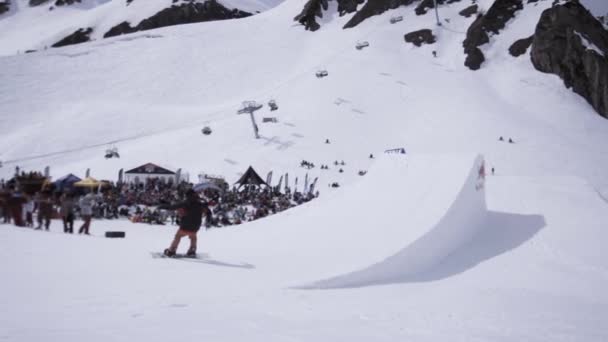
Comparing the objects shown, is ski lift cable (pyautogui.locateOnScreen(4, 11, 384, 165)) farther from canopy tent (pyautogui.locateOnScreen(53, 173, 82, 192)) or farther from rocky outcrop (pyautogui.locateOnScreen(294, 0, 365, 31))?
canopy tent (pyautogui.locateOnScreen(53, 173, 82, 192))

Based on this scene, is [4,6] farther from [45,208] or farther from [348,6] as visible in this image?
[45,208]

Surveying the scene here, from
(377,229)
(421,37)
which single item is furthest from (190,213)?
(421,37)

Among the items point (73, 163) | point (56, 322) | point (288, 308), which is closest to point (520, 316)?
point (288, 308)

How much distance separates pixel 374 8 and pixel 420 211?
2471 inches

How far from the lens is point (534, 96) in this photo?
41375 millimetres

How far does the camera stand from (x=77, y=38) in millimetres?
86000

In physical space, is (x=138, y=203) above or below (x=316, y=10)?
below

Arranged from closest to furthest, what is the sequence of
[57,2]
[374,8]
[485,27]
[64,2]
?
[485,27] → [374,8] → [57,2] → [64,2]

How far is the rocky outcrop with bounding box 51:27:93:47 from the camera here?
8394cm

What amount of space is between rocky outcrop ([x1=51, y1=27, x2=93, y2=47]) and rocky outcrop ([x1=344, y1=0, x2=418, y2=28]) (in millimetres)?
55318

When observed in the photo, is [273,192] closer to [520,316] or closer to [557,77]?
[520,316]

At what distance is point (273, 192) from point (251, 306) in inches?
758

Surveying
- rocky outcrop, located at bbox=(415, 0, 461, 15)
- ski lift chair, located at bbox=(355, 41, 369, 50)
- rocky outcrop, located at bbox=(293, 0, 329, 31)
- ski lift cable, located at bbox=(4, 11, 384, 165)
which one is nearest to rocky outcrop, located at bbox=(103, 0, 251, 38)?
rocky outcrop, located at bbox=(293, 0, 329, 31)

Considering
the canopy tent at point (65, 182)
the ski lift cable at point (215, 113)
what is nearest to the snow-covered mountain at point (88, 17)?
the ski lift cable at point (215, 113)
